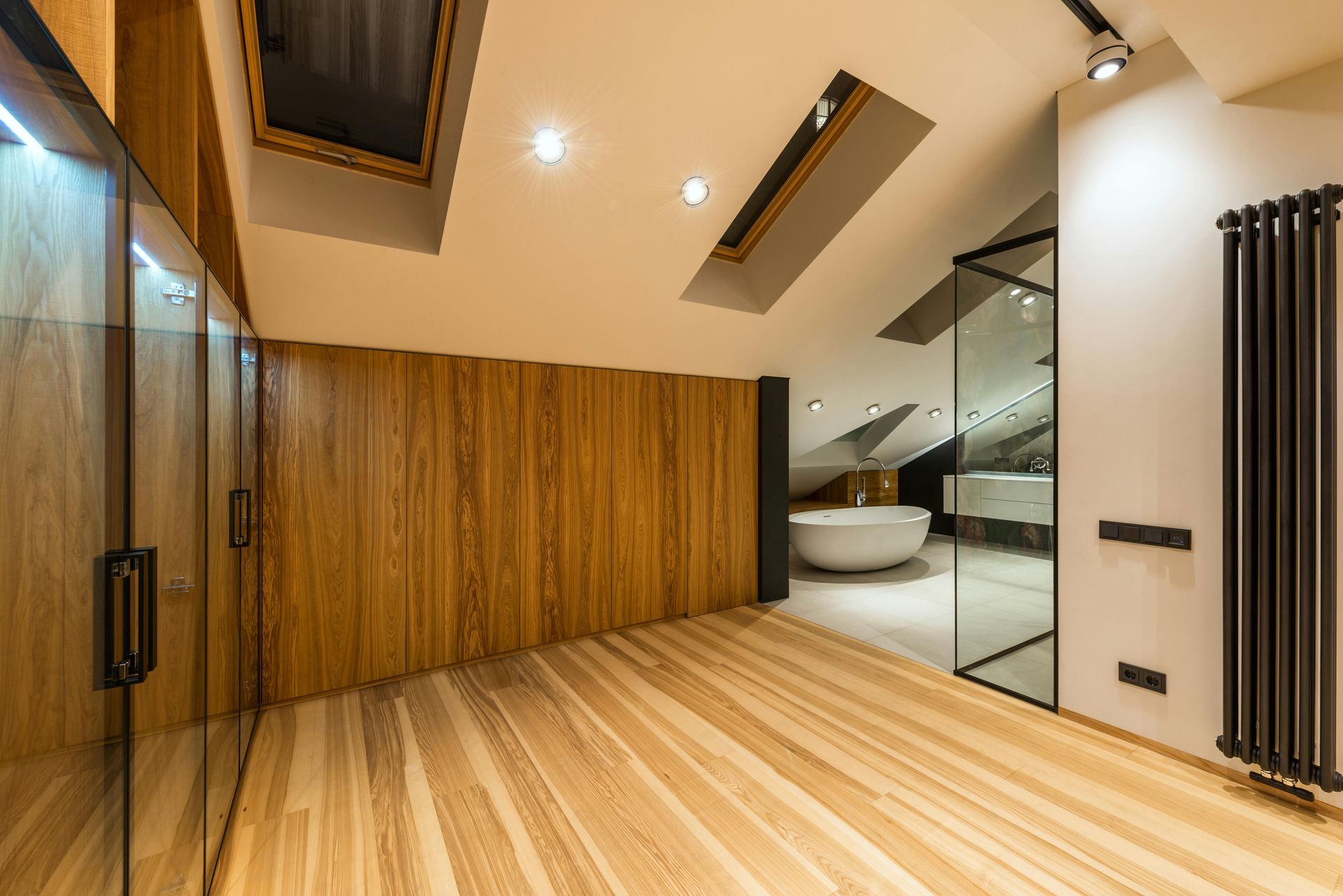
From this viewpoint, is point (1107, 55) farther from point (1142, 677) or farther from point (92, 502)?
point (92, 502)

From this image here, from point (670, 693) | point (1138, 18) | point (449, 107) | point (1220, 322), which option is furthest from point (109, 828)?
point (1138, 18)

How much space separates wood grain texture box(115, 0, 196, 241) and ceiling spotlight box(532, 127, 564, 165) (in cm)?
103

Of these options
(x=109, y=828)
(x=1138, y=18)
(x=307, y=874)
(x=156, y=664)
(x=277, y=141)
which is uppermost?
(x=1138, y=18)

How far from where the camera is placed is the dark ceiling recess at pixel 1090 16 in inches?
79.4

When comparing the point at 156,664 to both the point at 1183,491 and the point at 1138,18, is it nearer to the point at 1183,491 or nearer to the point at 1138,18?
the point at 1183,491

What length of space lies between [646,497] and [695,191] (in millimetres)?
1974

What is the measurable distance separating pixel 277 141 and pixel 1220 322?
144 inches

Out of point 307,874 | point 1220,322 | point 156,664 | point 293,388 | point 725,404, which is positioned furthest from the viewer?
point 725,404

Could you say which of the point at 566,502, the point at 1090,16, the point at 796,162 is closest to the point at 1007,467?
the point at 1090,16

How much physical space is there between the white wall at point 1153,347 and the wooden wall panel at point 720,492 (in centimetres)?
212

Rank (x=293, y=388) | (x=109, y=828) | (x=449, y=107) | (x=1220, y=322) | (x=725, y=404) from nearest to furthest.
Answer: (x=109, y=828) < (x=1220, y=322) < (x=449, y=107) < (x=293, y=388) < (x=725, y=404)

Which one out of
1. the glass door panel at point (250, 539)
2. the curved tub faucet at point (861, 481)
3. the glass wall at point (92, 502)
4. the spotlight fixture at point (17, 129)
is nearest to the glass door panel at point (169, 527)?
the glass wall at point (92, 502)

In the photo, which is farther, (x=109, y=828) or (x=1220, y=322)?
(x=1220, y=322)

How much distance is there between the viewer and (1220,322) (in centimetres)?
205
